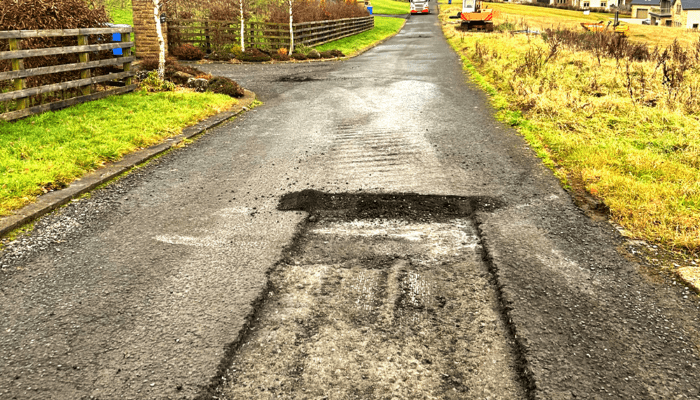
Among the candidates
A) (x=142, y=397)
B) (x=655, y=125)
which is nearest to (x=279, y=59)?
(x=655, y=125)

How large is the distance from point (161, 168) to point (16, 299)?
356cm

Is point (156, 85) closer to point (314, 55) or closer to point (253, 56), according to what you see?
point (253, 56)

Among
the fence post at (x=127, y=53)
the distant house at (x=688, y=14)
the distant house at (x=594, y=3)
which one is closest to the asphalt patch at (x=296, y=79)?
the fence post at (x=127, y=53)

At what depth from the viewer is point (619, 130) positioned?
9.00 m

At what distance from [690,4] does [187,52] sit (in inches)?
3350

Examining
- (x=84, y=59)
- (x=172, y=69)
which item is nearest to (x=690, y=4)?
(x=172, y=69)

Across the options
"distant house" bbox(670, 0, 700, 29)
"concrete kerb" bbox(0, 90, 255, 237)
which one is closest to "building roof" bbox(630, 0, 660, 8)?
"distant house" bbox(670, 0, 700, 29)

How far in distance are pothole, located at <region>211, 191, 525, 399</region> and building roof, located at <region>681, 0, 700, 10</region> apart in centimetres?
9340

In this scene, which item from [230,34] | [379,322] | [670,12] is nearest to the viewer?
[379,322]

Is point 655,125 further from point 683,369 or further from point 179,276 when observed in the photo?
point 179,276

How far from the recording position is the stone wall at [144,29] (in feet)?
66.2

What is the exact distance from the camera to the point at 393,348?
3.12 meters

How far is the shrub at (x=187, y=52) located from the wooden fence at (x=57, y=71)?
970 centimetres

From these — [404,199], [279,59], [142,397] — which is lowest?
[142,397]
